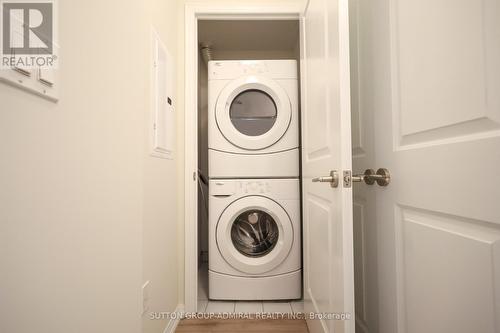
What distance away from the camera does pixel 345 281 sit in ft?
2.48

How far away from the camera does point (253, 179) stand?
1.64 m

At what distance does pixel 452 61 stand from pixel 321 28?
580 mm

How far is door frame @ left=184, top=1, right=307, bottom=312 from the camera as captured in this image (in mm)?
1503

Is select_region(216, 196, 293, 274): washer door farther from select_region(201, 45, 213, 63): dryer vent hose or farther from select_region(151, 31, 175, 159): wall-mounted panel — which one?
select_region(201, 45, 213, 63): dryer vent hose

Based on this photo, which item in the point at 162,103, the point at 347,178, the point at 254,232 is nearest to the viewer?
the point at 347,178

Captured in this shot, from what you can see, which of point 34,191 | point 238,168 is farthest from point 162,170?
point 34,191

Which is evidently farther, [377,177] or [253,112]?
[253,112]

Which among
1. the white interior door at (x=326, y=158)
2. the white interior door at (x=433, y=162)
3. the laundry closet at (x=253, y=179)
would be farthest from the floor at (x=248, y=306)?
the white interior door at (x=433, y=162)

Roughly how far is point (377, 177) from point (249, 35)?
191 centimetres

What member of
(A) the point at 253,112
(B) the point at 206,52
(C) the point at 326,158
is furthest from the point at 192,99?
(B) the point at 206,52

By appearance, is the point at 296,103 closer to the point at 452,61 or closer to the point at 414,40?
the point at 414,40

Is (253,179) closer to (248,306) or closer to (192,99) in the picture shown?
(192,99)

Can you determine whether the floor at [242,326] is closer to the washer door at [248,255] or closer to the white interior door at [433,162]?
the washer door at [248,255]

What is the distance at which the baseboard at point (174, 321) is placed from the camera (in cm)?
129
